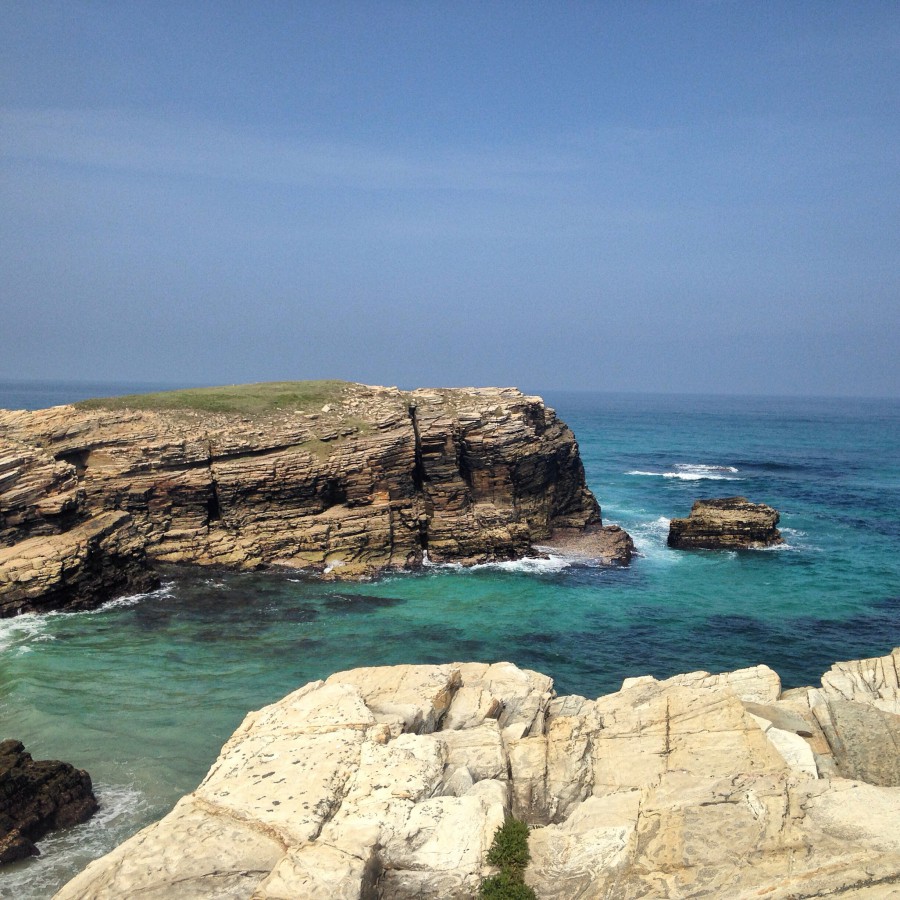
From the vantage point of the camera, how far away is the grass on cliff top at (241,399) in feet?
152

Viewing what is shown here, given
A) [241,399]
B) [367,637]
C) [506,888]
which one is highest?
[241,399]

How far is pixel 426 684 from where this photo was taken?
61.8 ft

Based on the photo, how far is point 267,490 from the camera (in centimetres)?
4338

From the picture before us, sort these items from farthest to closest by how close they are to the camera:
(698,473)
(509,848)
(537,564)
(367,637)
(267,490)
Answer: (698,473)
(537,564)
(267,490)
(367,637)
(509,848)

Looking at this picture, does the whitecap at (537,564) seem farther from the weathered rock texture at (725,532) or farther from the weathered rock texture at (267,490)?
the weathered rock texture at (725,532)

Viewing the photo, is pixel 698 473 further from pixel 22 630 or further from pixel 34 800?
pixel 34 800

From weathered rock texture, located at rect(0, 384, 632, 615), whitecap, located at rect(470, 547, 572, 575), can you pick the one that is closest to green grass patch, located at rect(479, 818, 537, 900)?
A: weathered rock texture, located at rect(0, 384, 632, 615)

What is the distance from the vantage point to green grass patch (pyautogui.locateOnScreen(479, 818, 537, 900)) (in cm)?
1149

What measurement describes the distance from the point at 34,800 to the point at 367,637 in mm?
16267

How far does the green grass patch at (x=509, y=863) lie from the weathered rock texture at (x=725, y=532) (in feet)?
135

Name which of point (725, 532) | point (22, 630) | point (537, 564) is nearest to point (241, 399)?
point (22, 630)

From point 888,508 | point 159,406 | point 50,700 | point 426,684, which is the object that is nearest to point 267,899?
point 426,684

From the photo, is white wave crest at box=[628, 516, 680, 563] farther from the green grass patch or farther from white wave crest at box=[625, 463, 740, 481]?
the green grass patch

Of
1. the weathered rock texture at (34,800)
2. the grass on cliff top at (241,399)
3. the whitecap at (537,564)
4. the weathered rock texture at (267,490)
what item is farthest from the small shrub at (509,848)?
the grass on cliff top at (241,399)
